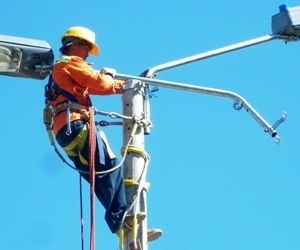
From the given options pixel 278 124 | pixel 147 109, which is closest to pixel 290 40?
pixel 278 124

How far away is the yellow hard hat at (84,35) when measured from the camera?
24.7 feet

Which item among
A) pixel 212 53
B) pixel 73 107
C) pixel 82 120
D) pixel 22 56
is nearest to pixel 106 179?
pixel 82 120

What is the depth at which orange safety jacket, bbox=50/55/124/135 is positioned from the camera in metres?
6.85

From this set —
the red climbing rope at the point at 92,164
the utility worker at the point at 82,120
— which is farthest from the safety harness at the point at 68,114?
the red climbing rope at the point at 92,164

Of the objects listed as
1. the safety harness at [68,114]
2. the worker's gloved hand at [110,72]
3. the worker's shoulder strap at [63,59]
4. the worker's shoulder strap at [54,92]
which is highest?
the worker's shoulder strap at [63,59]

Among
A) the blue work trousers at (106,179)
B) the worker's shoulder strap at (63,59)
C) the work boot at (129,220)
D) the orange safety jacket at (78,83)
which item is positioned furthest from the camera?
the worker's shoulder strap at (63,59)

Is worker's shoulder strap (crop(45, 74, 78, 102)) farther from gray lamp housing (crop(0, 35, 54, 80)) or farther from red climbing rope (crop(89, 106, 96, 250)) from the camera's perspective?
gray lamp housing (crop(0, 35, 54, 80))

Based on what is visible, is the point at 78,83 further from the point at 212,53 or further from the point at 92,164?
the point at 212,53

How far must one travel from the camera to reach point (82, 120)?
6.87 metres

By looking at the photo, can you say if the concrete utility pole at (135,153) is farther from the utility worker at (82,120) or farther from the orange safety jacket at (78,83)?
the orange safety jacket at (78,83)

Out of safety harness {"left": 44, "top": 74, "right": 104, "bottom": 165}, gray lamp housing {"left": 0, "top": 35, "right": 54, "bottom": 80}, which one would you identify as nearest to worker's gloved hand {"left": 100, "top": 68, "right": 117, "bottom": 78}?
safety harness {"left": 44, "top": 74, "right": 104, "bottom": 165}

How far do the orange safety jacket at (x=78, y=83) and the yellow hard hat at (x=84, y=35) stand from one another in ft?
1.30

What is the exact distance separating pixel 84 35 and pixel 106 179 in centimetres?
139

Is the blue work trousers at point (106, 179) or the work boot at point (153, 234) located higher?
the blue work trousers at point (106, 179)
